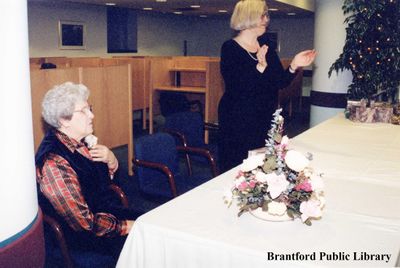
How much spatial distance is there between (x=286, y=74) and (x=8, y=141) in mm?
2117

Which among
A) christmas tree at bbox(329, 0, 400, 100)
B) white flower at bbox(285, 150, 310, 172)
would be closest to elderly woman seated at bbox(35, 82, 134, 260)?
white flower at bbox(285, 150, 310, 172)

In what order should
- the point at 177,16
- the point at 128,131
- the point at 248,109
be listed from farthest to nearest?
the point at 177,16 → the point at 128,131 → the point at 248,109

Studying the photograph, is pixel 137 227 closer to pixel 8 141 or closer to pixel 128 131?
pixel 8 141

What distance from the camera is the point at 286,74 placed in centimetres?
313

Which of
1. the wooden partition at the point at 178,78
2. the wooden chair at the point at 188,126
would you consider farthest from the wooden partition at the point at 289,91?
the wooden chair at the point at 188,126

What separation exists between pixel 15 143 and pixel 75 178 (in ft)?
2.07

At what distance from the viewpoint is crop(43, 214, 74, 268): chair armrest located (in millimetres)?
1999

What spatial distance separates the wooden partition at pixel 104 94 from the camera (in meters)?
4.22

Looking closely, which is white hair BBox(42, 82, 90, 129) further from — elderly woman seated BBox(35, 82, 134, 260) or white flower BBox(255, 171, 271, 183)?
white flower BBox(255, 171, 271, 183)

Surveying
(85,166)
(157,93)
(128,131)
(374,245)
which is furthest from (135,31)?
(374,245)

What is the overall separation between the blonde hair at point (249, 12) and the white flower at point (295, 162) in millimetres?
1678

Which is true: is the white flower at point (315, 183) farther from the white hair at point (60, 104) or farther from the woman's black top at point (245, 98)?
the woman's black top at point (245, 98)

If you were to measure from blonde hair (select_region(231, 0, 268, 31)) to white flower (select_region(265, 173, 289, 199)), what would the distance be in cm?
171

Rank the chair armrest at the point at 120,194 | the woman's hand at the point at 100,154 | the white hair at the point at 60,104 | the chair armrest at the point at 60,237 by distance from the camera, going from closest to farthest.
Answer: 1. the chair armrest at the point at 60,237
2. the white hair at the point at 60,104
3. the woman's hand at the point at 100,154
4. the chair armrest at the point at 120,194
